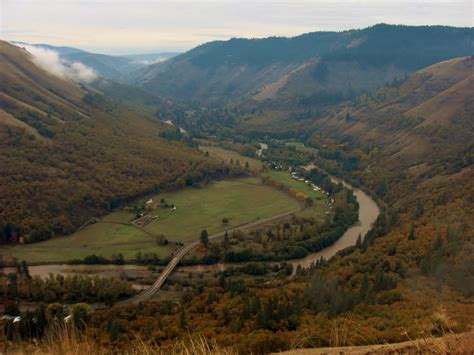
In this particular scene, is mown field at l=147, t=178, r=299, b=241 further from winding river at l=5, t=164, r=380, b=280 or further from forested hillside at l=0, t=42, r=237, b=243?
winding river at l=5, t=164, r=380, b=280

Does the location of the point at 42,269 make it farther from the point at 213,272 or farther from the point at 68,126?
the point at 68,126

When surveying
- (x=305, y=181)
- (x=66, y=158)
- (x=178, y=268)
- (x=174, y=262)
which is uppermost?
(x=66, y=158)

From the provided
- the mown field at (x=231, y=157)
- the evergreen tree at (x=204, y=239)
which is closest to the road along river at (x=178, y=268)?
the evergreen tree at (x=204, y=239)

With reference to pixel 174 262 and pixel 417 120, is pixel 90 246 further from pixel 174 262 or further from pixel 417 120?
pixel 417 120

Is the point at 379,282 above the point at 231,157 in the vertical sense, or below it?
above

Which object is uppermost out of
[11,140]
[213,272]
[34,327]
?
[11,140]

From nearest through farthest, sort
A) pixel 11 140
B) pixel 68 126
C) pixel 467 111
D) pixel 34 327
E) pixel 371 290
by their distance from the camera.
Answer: pixel 34 327
pixel 371 290
pixel 11 140
pixel 68 126
pixel 467 111

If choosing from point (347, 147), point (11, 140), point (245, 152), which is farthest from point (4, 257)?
point (347, 147)

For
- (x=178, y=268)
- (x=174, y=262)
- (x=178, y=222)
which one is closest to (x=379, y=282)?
(x=178, y=268)
